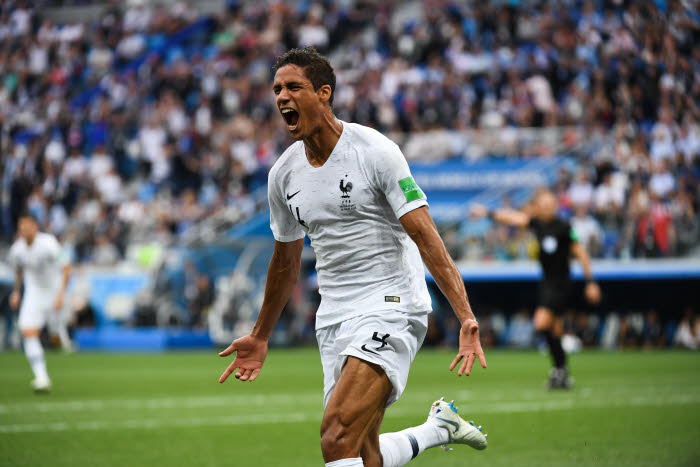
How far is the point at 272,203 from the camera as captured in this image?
226 inches

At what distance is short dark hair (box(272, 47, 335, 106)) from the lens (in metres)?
5.27

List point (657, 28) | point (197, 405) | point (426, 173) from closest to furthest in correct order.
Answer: point (197, 405) → point (657, 28) → point (426, 173)

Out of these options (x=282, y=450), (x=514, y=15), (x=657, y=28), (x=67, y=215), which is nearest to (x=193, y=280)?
(x=67, y=215)

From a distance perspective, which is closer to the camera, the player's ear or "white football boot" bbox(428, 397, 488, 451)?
the player's ear

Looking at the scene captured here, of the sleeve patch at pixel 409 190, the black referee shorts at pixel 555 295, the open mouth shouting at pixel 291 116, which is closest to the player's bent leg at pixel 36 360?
the black referee shorts at pixel 555 295

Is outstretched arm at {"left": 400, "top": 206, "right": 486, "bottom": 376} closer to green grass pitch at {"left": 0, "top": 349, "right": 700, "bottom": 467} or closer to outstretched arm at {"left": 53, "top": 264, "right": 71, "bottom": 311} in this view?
green grass pitch at {"left": 0, "top": 349, "right": 700, "bottom": 467}

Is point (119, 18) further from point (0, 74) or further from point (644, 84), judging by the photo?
point (644, 84)

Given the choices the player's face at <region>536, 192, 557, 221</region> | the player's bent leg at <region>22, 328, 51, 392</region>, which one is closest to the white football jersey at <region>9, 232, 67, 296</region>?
the player's bent leg at <region>22, 328, 51, 392</region>

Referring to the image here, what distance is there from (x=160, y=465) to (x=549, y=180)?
59.4ft

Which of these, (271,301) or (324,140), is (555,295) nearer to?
(271,301)

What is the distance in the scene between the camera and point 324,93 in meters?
5.35

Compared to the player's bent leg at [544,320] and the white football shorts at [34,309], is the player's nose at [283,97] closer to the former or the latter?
the player's bent leg at [544,320]

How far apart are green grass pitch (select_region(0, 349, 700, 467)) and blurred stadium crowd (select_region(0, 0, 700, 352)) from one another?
5.93m

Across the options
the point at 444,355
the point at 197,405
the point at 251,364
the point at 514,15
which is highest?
the point at 514,15
